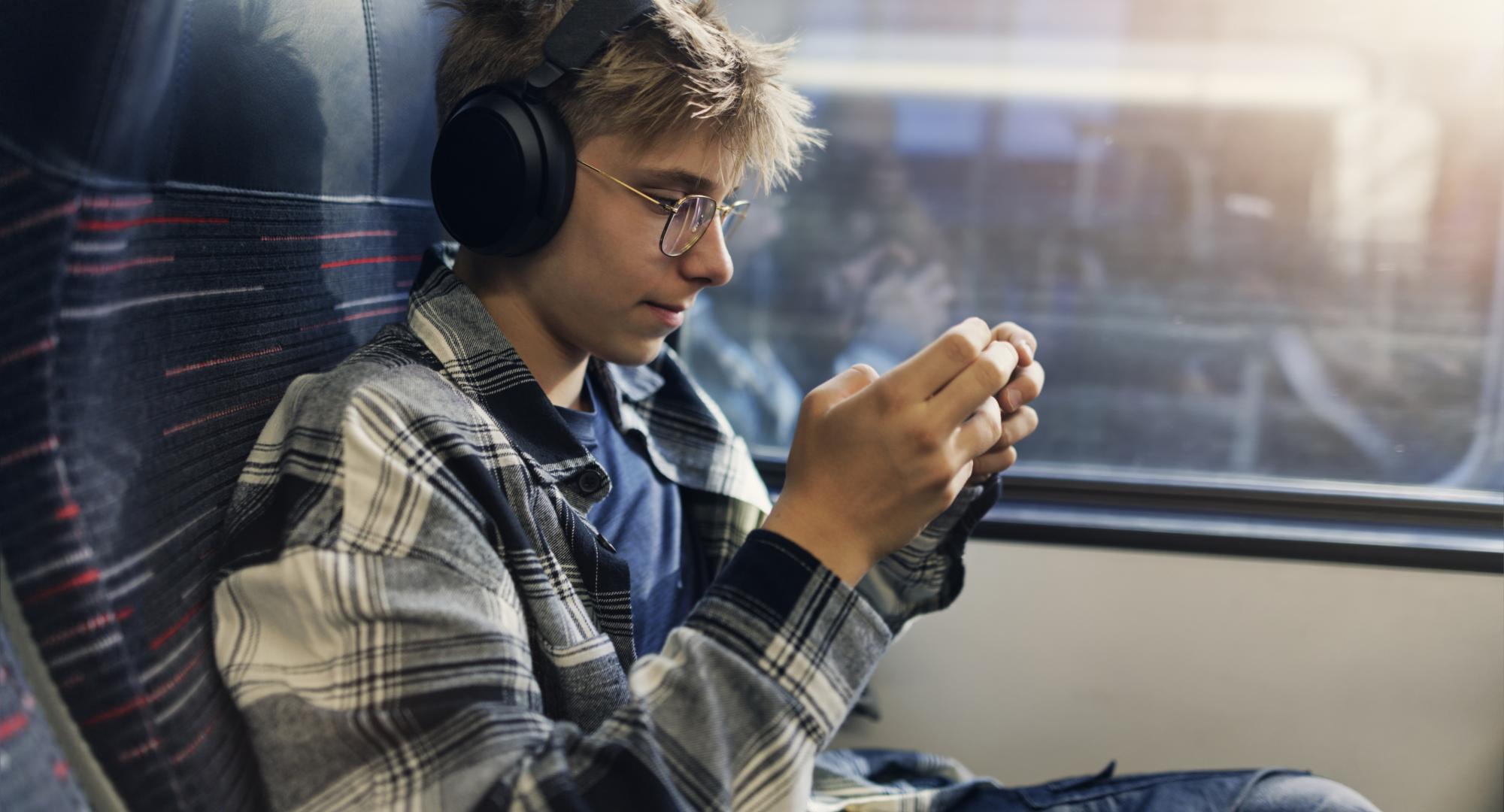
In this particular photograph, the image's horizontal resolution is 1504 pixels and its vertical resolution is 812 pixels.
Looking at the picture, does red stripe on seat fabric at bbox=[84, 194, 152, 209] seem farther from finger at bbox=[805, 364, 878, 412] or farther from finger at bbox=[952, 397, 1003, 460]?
finger at bbox=[952, 397, 1003, 460]

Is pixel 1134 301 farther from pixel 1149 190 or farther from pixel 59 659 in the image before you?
pixel 59 659

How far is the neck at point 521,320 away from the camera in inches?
43.5

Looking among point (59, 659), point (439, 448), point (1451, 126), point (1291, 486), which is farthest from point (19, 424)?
point (1451, 126)

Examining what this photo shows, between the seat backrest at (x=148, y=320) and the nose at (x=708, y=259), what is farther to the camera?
the nose at (x=708, y=259)

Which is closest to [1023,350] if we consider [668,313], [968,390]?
[968,390]

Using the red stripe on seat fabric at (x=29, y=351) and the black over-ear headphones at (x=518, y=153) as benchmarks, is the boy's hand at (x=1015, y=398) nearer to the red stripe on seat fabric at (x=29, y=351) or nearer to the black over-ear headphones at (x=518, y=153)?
the black over-ear headphones at (x=518, y=153)

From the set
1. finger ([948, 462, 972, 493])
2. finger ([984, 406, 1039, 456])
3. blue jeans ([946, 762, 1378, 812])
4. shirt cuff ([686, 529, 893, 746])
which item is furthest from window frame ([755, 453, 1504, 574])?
shirt cuff ([686, 529, 893, 746])

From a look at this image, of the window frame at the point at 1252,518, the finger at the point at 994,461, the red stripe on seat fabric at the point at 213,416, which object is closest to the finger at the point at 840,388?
the finger at the point at 994,461

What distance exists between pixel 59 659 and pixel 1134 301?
57.1 inches

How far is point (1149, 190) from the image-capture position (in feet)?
5.16

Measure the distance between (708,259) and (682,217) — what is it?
0.05 m

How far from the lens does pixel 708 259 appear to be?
3.55ft

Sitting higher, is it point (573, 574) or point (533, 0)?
point (533, 0)

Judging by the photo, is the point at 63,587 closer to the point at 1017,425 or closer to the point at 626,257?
the point at 626,257
